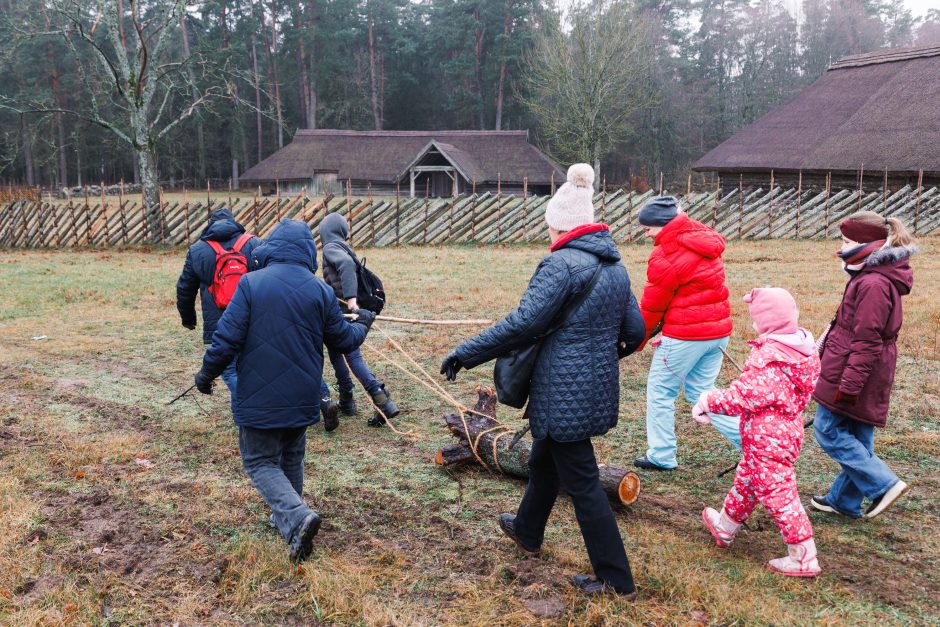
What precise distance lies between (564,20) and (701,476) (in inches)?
1437

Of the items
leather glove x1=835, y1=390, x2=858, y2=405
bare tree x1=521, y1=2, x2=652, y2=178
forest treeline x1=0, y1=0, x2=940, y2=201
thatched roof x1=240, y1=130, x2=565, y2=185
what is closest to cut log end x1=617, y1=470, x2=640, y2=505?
leather glove x1=835, y1=390, x2=858, y2=405

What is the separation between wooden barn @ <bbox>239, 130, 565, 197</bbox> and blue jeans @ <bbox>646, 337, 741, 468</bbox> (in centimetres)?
2530

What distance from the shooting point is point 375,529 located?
3.53m

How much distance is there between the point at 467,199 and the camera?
1633cm

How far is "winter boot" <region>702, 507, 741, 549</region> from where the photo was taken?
3189mm

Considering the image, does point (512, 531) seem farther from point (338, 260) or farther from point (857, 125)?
point (857, 125)

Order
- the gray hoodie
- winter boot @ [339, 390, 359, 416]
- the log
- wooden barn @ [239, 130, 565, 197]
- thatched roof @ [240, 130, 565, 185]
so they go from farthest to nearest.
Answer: thatched roof @ [240, 130, 565, 185] < wooden barn @ [239, 130, 565, 197] < winter boot @ [339, 390, 359, 416] < the gray hoodie < the log

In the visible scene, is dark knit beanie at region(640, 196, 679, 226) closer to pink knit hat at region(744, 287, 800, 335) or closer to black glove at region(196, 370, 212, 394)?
pink knit hat at region(744, 287, 800, 335)

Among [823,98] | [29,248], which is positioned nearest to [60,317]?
[29,248]

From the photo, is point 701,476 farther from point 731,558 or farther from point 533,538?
point 533,538

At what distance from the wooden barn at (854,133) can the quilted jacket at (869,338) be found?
15.2 metres

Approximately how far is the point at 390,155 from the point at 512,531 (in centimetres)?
3026

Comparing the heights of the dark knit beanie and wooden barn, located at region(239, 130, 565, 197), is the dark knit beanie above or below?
below

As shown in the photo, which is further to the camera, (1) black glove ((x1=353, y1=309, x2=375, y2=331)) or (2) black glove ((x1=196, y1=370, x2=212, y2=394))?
(1) black glove ((x1=353, y1=309, x2=375, y2=331))
